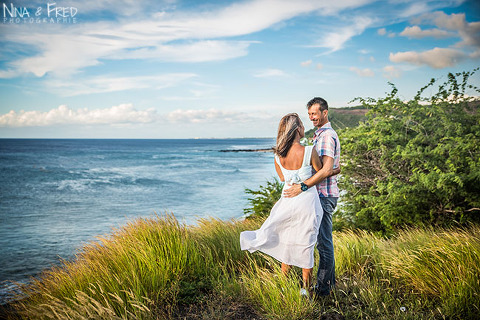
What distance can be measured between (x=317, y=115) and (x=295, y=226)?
130cm

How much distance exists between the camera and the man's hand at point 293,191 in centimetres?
373

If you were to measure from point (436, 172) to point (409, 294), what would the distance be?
9.56 ft

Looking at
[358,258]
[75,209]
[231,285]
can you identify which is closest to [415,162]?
[358,258]

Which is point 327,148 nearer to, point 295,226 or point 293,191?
point 293,191

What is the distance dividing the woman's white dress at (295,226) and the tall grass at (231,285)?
0.29 metres

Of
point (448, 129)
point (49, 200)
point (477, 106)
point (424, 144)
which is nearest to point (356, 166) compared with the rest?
point (424, 144)

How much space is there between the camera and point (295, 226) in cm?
380

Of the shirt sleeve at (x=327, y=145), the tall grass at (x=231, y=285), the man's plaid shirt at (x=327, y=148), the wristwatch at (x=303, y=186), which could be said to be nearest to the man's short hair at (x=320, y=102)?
the man's plaid shirt at (x=327, y=148)

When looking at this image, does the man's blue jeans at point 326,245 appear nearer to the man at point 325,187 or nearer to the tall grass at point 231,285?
the man at point 325,187

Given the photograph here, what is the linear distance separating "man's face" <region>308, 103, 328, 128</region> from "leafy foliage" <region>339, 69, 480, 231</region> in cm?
317

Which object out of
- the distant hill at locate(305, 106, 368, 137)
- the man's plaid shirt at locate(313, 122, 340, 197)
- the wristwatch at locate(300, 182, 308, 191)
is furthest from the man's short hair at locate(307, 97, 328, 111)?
the distant hill at locate(305, 106, 368, 137)

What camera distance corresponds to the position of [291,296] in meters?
3.49

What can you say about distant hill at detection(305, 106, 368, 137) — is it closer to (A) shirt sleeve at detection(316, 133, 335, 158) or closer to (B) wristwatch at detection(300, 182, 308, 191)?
(A) shirt sleeve at detection(316, 133, 335, 158)

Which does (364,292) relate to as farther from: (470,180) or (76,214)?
(76,214)
